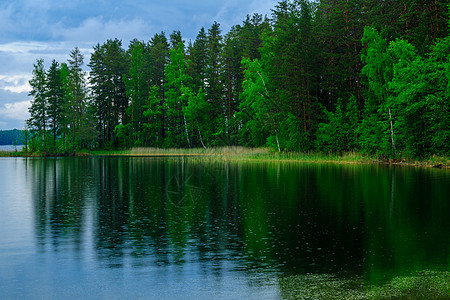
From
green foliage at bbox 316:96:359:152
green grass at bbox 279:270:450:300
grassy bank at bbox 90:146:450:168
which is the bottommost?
green grass at bbox 279:270:450:300

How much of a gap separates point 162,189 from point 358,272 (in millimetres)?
19265

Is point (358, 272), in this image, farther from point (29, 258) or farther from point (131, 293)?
point (29, 258)

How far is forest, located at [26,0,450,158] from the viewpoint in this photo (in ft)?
159

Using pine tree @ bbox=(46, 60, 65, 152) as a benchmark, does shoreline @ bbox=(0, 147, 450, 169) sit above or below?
below

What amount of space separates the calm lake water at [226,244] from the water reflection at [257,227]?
0.04 meters

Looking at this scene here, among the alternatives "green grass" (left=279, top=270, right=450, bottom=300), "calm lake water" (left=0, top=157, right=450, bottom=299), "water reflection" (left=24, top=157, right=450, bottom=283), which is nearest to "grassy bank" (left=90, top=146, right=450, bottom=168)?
"water reflection" (left=24, top=157, right=450, bottom=283)

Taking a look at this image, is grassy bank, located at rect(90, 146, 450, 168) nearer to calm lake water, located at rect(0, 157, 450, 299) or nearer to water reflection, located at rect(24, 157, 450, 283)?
water reflection, located at rect(24, 157, 450, 283)

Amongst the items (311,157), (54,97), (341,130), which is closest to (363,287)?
(311,157)

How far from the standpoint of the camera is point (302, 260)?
1123cm

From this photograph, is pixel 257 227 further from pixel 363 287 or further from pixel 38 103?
pixel 38 103

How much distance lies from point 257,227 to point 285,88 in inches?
2232

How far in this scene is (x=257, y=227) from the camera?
1585 centimetres

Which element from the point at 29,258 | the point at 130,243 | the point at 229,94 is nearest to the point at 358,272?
the point at 130,243

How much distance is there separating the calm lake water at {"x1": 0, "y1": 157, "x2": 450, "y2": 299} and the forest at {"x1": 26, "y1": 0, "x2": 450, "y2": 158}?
2508cm
